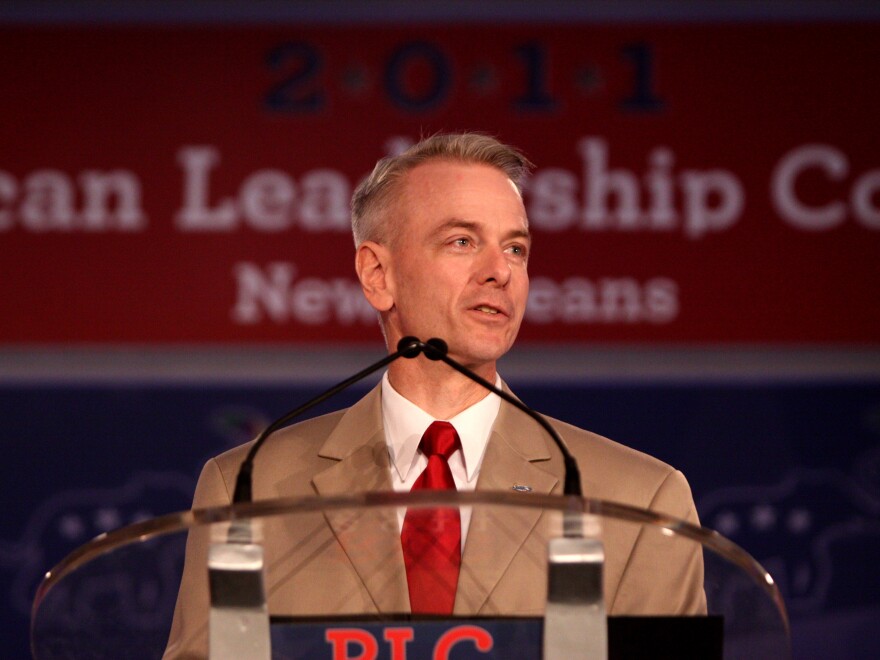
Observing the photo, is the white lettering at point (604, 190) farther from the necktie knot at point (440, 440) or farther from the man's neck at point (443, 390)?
the necktie knot at point (440, 440)

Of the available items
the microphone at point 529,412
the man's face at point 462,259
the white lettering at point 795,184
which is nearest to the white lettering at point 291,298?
the white lettering at point 795,184

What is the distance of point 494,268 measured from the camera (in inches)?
67.6

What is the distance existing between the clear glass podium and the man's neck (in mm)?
694

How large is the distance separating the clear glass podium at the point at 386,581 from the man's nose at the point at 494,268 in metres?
0.70

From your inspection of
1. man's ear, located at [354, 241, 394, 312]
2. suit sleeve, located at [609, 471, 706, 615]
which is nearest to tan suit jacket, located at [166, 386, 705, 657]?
suit sleeve, located at [609, 471, 706, 615]

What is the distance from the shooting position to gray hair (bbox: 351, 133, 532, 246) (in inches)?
72.2

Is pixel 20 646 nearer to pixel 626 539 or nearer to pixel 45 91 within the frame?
pixel 45 91

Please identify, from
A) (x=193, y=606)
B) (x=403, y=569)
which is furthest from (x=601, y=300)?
(x=403, y=569)

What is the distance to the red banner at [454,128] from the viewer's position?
10.2 feet

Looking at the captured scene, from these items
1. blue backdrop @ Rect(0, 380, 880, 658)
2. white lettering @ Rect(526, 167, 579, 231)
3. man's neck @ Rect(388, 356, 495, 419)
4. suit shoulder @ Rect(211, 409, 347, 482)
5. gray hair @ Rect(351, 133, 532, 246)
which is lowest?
blue backdrop @ Rect(0, 380, 880, 658)

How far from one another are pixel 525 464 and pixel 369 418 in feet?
0.85

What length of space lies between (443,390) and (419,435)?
0.09 meters

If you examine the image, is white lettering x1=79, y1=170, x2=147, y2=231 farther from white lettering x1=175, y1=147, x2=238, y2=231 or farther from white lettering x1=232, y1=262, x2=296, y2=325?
white lettering x1=232, y1=262, x2=296, y2=325

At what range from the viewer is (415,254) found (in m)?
1.82
